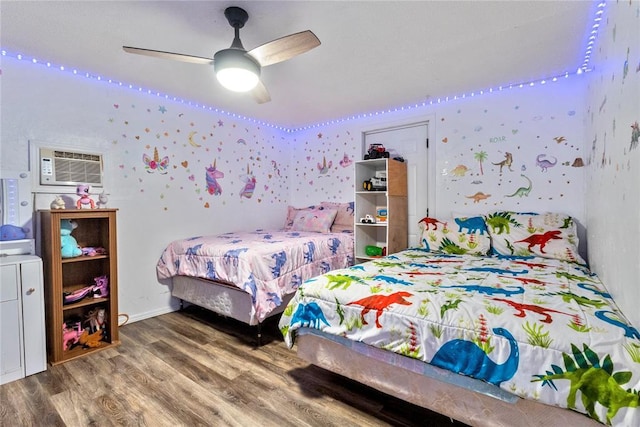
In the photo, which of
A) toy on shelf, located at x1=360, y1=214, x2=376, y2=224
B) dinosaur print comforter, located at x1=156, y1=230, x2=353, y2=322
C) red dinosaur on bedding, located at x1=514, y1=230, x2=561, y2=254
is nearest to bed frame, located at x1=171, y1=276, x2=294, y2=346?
dinosaur print comforter, located at x1=156, y1=230, x2=353, y2=322

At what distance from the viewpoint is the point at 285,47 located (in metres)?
1.69

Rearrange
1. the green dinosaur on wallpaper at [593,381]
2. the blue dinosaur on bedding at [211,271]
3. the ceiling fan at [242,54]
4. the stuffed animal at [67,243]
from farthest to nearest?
1. the blue dinosaur on bedding at [211,271]
2. the stuffed animal at [67,243]
3. the ceiling fan at [242,54]
4. the green dinosaur on wallpaper at [593,381]

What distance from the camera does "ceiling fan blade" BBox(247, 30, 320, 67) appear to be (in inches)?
62.3

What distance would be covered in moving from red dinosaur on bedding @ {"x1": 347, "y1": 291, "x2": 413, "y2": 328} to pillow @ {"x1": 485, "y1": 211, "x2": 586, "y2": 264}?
1544mm

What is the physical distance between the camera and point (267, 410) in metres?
1.64

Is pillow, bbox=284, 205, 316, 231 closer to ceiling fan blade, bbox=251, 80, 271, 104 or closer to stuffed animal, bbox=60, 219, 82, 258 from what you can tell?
ceiling fan blade, bbox=251, 80, 271, 104

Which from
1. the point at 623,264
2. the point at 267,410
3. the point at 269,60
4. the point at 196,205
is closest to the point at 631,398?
the point at 623,264

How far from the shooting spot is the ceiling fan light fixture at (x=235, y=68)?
1750 mm

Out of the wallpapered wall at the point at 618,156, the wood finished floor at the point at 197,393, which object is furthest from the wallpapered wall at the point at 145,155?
the wallpapered wall at the point at 618,156

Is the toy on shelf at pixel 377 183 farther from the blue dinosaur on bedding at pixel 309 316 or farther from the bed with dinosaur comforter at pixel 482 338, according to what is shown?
the blue dinosaur on bedding at pixel 309 316

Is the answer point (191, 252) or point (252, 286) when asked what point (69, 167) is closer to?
point (191, 252)

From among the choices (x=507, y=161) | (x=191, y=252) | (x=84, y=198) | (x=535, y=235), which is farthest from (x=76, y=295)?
(x=507, y=161)

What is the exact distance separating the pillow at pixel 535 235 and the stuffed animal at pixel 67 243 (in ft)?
11.2

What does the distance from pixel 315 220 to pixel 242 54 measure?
7.63 feet
